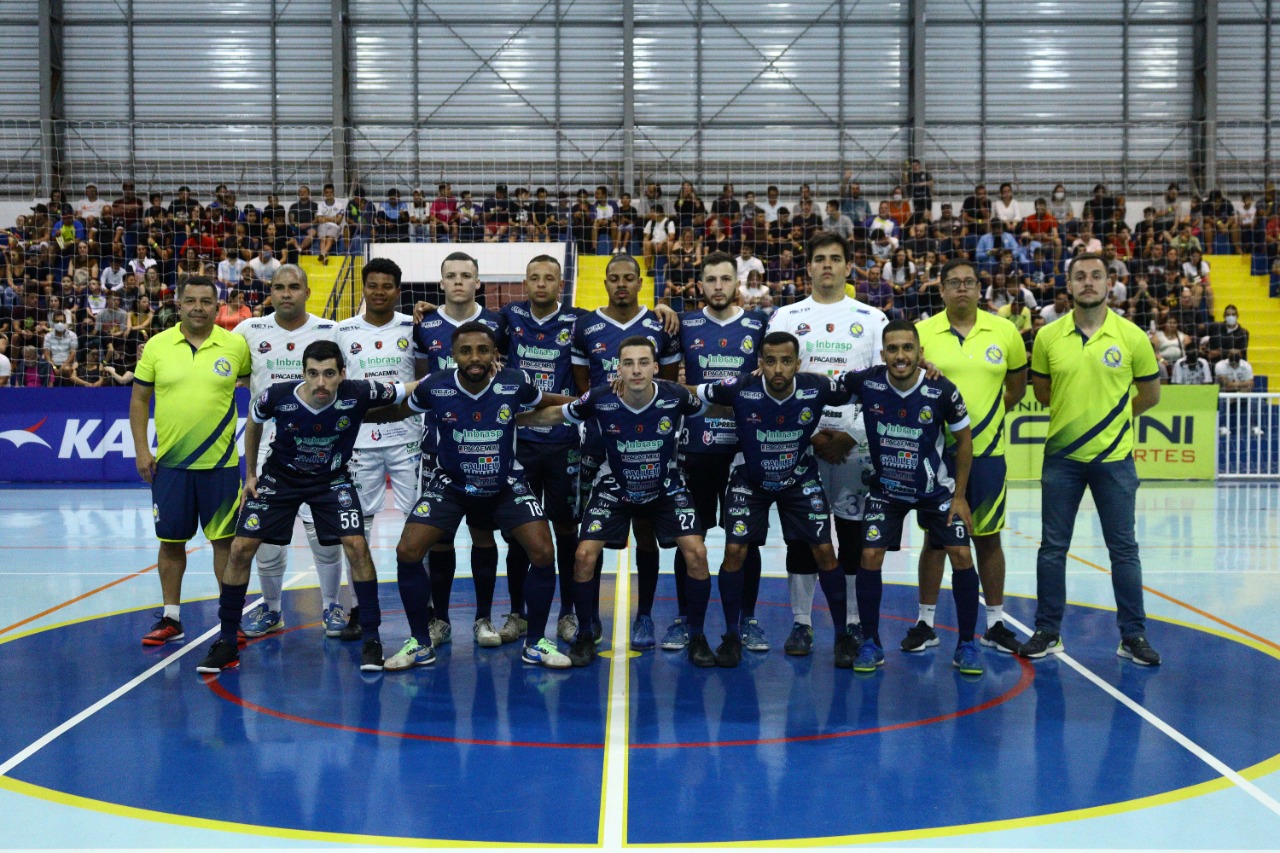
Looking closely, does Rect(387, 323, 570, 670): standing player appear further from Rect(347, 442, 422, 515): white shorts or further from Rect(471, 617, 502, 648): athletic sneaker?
Rect(347, 442, 422, 515): white shorts

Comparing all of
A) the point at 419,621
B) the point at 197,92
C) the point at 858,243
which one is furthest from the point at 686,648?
the point at 197,92

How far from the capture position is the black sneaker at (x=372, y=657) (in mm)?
6816

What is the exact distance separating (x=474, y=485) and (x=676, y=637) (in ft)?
5.45

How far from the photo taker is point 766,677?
22.0ft

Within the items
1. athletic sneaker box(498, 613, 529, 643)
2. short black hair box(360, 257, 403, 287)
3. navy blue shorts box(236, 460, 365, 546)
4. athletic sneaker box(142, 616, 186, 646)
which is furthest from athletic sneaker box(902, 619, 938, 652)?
athletic sneaker box(142, 616, 186, 646)

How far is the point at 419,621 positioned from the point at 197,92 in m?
22.9

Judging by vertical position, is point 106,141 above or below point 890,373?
above

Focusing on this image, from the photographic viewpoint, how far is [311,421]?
6973 millimetres

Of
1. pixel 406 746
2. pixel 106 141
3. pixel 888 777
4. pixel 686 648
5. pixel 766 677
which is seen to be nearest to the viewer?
pixel 888 777

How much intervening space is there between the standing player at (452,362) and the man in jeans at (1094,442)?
3.47 meters

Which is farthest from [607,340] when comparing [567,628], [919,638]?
[919,638]

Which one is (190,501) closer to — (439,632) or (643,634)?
(439,632)

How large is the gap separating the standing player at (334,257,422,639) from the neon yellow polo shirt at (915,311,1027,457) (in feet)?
11.4

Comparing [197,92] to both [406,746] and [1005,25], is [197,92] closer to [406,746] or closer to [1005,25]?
[1005,25]
